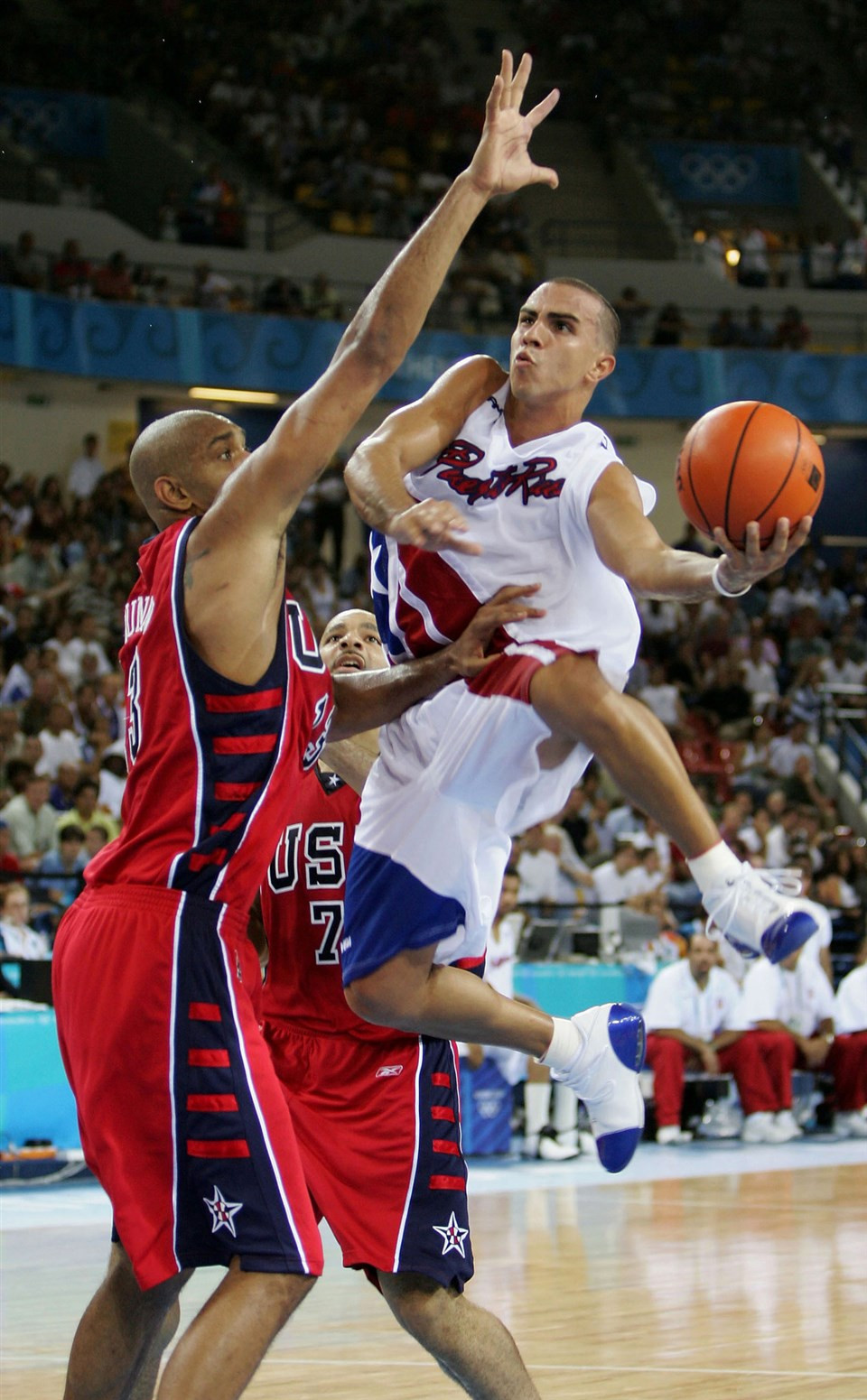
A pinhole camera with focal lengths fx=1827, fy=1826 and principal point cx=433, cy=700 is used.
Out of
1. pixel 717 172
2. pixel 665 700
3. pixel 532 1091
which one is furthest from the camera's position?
pixel 717 172

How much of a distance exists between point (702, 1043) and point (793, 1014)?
1107 millimetres

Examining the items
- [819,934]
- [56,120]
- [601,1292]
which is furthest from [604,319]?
[56,120]

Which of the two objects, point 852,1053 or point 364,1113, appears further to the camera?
point 852,1053

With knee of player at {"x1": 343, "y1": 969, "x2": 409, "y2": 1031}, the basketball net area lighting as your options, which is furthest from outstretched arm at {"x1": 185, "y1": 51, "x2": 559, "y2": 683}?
the basketball net area lighting

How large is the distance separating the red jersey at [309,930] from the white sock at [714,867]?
99 centimetres

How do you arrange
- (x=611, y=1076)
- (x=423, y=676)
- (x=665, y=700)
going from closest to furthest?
(x=423, y=676), (x=611, y=1076), (x=665, y=700)

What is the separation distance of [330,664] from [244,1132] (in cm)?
203

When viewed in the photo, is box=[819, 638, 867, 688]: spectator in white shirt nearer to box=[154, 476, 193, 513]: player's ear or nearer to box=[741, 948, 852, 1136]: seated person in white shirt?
box=[741, 948, 852, 1136]: seated person in white shirt

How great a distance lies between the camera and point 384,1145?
15.9 ft

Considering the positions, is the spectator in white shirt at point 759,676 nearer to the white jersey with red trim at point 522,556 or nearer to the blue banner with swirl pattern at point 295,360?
the blue banner with swirl pattern at point 295,360

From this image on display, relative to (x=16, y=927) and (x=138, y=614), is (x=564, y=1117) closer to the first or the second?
(x=16, y=927)

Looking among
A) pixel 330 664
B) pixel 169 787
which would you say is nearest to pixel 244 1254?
pixel 169 787

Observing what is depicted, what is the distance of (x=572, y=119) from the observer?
2978cm

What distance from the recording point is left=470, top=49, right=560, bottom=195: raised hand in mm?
4211
